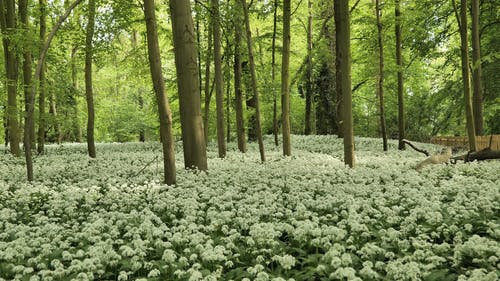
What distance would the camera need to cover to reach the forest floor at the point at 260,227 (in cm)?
484

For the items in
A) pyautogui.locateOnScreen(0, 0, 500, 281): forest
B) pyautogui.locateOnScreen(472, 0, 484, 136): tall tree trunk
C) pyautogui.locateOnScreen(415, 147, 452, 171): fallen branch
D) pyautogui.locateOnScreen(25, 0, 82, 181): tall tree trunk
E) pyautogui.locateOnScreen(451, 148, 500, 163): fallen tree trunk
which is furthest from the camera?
pyautogui.locateOnScreen(472, 0, 484, 136): tall tree trunk

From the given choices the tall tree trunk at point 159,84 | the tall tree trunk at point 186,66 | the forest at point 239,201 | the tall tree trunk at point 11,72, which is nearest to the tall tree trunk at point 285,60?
the forest at point 239,201

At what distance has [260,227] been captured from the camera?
6090 mm

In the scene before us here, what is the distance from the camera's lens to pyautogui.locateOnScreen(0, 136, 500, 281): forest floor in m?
4.84

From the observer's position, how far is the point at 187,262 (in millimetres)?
5117

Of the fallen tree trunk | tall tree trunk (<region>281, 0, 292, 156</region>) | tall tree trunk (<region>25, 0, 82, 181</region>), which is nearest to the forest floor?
tall tree trunk (<region>25, 0, 82, 181</region>)

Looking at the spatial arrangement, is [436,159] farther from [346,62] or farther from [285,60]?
[285,60]

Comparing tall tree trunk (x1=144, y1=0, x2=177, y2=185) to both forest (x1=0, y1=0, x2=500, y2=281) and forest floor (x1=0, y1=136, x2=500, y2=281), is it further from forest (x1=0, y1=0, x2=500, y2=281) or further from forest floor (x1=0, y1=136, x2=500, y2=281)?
forest floor (x1=0, y1=136, x2=500, y2=281)

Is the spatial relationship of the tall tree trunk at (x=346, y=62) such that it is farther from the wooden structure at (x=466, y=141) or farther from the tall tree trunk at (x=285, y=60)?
the wooden structure at (x=466, y=141)

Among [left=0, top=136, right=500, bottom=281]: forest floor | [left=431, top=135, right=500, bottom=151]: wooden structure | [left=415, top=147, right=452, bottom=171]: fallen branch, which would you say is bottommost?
[left=0, top=136, right=500, bottom=281]: forest floor

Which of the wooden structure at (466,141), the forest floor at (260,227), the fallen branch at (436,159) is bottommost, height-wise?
the forest floor at (260,227)


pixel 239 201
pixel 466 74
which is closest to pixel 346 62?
pixel 466 74

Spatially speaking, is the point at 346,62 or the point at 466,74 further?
the point at 466,74

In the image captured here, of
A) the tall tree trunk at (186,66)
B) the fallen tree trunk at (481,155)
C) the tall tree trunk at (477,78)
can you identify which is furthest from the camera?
the tall tree trunk at (477,78)
